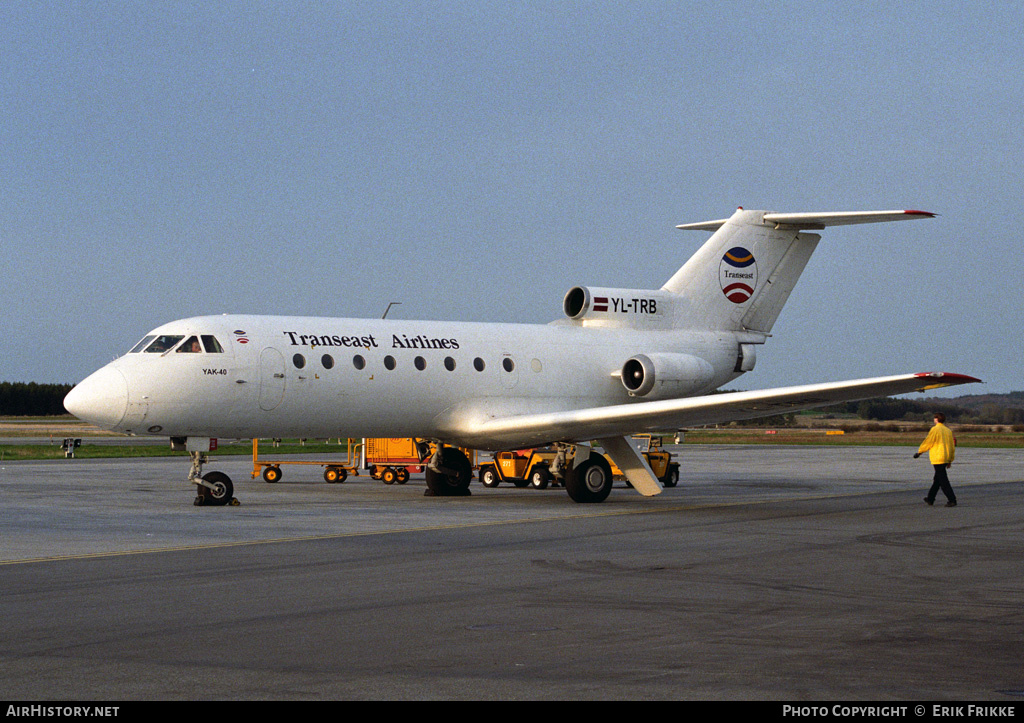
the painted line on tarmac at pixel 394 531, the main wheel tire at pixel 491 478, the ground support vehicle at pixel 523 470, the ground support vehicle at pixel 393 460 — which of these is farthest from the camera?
the ground support vehicle at pixel 393 460

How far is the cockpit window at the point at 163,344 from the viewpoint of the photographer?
2088cm

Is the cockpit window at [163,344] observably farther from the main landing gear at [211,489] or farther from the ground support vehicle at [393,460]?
the ground support vehicle at [393,460]

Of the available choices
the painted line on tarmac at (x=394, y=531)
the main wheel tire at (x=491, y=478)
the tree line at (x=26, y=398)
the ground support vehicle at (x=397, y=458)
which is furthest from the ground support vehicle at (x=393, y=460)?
the tree line at (x=26, y=398)

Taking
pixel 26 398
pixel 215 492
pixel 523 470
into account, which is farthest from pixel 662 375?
pixel 26 398

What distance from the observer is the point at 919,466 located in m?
39.2

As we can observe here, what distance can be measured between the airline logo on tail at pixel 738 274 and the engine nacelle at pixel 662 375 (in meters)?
2.48

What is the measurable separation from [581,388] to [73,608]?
1699 centimetres

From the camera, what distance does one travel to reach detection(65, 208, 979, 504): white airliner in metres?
20.7

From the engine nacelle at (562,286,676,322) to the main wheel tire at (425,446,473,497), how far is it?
4419 millimetres

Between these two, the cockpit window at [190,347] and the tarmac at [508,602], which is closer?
the tarmac at [508,602]

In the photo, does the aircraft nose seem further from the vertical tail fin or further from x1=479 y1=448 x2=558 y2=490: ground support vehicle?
the vertical tail fin

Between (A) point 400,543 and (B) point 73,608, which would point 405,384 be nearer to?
(A) point 400,543

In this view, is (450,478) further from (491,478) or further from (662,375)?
(662,375)

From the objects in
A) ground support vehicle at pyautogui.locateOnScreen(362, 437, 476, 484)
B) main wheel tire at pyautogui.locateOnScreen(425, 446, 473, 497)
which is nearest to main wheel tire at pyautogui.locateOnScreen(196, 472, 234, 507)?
main wheel tire at pyautogui.locateOnScreen(425, 446, 473, 497)
